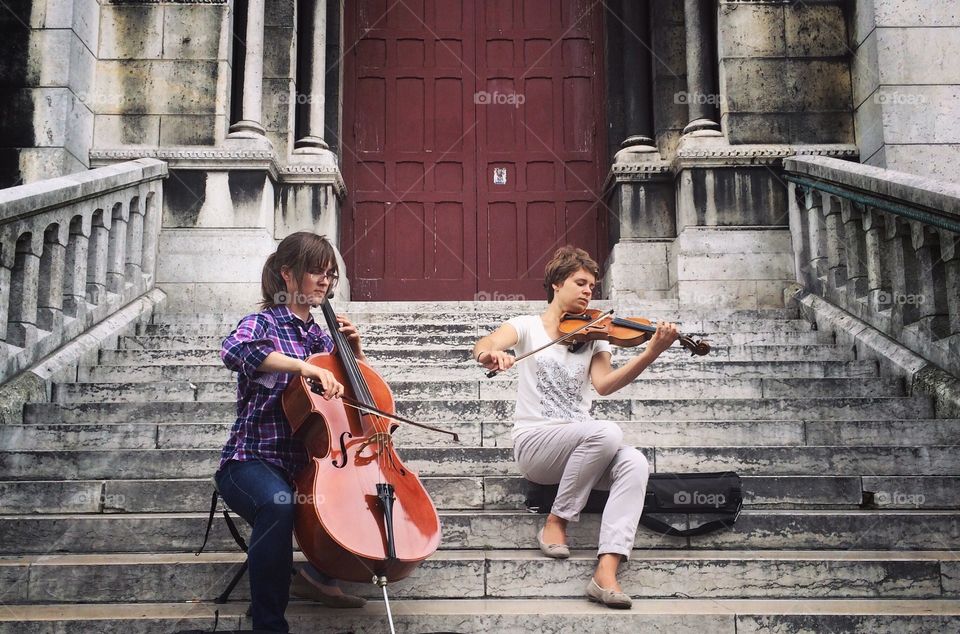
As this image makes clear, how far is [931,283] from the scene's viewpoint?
5.14m

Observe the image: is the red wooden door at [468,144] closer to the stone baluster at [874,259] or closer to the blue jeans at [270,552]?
the stone baluster at [874,259]

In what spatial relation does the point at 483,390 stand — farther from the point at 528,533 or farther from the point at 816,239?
the point at 816,239

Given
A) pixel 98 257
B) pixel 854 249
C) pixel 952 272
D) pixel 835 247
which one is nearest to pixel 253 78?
pixel 98 257

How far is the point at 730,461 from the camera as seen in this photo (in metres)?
4.05

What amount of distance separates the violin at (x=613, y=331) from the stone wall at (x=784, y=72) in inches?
165

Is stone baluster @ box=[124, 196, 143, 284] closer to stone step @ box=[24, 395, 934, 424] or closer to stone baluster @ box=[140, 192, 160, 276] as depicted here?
stone baluster @ box=[140, 192, 160, 276]

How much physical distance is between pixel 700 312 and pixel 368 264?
3.04 meters

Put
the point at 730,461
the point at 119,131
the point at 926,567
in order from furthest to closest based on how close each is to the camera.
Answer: the point at 119,131 < the point at 730,461 < the point at 926,567

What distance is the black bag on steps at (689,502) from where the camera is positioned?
353 centimetres

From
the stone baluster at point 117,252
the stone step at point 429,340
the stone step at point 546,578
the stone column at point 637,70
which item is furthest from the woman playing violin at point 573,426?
the stone column at point 637,70

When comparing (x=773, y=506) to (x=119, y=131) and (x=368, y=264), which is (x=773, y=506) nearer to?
(x=368, y=264)

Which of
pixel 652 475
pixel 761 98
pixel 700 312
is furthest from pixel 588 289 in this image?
pixel 761 98

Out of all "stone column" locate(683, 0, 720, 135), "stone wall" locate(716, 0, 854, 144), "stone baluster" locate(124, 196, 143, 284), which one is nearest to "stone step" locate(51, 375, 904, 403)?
"stone baluster" locate(124, 196, 143, 284)

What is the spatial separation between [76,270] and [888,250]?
4.78m
